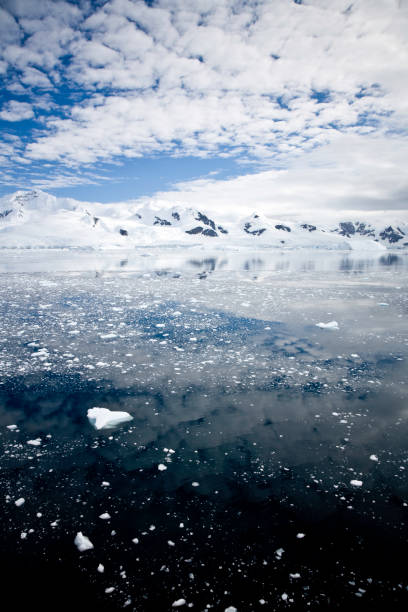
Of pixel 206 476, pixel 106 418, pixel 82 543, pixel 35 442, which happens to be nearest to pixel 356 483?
pixel 206 476

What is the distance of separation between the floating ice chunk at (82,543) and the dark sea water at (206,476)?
0.18ft

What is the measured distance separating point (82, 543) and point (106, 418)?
205cm

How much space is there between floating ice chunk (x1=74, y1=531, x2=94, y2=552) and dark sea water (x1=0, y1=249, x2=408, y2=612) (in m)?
0.06

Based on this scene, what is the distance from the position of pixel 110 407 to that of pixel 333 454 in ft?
11.9

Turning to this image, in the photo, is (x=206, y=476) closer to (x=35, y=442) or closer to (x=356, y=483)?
(x=356, y=483)

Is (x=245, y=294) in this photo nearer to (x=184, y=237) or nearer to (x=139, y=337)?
(x=139, y=337)

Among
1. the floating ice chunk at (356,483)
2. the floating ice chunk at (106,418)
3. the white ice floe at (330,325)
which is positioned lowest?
the floating ice chunk at (356,483)

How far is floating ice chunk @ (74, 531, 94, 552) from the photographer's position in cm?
311

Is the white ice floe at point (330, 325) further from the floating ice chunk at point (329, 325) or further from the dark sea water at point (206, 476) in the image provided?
the dark sea water at point (206, 476)

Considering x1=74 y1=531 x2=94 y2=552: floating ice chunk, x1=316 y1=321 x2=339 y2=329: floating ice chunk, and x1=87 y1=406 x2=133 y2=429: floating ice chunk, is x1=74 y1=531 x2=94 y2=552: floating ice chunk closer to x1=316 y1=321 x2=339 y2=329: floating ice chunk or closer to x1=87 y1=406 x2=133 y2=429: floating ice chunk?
x1=87 y1=406 x2=133 y2=429: floating ice chunk

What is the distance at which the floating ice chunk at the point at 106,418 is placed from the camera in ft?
16.5

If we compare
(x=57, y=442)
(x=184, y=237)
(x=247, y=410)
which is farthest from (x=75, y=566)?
(x=184, y=237)

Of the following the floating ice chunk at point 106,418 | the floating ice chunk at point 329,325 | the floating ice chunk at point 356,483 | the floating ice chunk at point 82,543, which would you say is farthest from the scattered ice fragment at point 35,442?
the floating ice chunk at point 329,325

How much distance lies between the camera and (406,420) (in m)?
5.19
